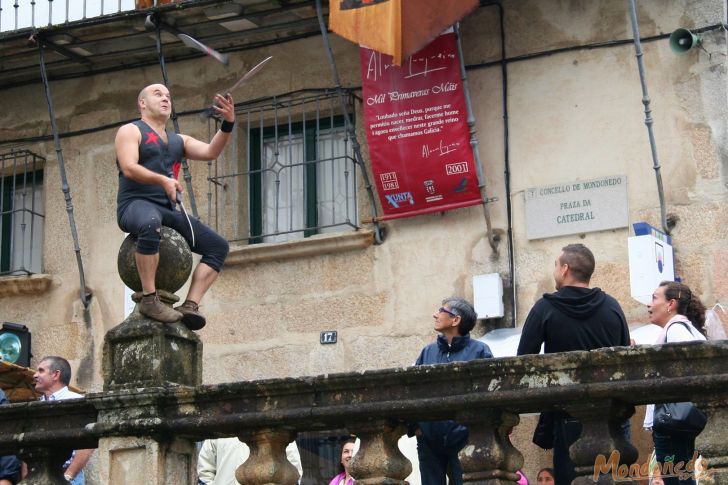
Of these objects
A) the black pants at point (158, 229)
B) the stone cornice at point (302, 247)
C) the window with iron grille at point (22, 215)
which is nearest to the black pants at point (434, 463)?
the black pants at point (158, 229)

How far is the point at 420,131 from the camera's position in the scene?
11938 millimetres

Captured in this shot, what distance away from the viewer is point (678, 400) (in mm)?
5539

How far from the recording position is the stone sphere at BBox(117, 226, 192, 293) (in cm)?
696

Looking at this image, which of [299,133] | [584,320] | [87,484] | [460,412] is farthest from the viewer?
[299,133]

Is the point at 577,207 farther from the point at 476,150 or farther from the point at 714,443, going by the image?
the point at 714,443

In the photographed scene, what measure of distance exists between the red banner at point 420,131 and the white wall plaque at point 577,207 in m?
0.50

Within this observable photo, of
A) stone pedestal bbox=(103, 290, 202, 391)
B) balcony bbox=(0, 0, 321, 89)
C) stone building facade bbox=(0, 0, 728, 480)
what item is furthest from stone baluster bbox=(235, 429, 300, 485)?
balcony bbox=(0, 0, 321, 89)

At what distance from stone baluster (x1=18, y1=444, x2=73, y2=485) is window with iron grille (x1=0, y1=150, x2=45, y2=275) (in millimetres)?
7242

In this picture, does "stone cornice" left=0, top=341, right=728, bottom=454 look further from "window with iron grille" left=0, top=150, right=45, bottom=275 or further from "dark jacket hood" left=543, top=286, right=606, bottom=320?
"window with iron grille" left=0, top=150, right=45, bottom=275

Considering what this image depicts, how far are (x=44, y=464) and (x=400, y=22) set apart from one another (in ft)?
18.6

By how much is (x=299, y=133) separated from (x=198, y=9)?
1503 millimetres

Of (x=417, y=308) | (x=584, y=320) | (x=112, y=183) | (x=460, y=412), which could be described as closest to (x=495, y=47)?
(x=417, y=308)

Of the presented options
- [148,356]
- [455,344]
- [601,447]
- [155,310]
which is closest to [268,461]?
[148,356]

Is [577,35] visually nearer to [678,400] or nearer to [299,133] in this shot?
[299,133]
